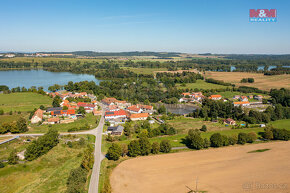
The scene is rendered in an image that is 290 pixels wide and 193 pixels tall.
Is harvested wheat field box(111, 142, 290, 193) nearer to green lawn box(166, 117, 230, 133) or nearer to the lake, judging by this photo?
green lawn box(166, 117, 230, 133)

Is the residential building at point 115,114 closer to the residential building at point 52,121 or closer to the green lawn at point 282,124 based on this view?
the residential building at point 52,121

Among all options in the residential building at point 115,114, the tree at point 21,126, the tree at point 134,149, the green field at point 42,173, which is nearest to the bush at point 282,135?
the tree at point 134,149

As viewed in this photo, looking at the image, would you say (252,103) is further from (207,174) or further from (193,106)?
(207,174)

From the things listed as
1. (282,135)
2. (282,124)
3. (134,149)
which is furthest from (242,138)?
(134,149)

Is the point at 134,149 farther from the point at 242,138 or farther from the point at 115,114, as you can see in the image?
the point at 242,138

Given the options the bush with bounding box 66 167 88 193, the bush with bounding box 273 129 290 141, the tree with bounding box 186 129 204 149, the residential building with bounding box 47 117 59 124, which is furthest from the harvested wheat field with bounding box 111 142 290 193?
the residential building with bounding box 47 117 59 124
